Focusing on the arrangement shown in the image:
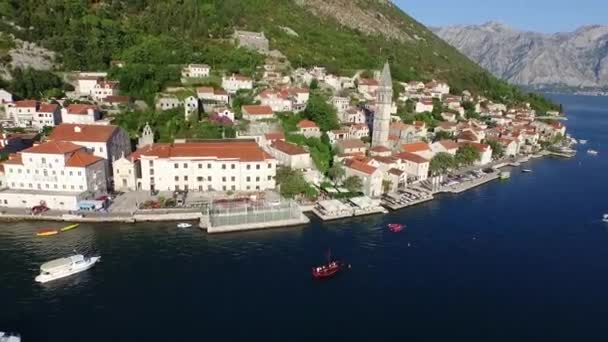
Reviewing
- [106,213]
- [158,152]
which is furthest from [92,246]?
[158,152]

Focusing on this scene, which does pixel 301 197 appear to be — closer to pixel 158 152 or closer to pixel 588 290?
pixel 158 152

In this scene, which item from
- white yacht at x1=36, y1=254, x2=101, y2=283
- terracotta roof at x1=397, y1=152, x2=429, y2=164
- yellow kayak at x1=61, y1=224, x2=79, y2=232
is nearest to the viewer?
white yacht at x1=36, y1=254, x2=101, y2=283

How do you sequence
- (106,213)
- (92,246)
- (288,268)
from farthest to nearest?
(106,213) → (92,246) → (288,268)

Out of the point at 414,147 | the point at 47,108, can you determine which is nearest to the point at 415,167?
the point at 414,147

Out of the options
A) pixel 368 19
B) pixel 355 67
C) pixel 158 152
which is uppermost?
pixel 368 19

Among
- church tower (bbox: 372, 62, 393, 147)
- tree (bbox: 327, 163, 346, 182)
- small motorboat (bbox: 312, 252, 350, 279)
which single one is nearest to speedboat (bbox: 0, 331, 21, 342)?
small motorboat (bbox: 312, 252, 350, 279)

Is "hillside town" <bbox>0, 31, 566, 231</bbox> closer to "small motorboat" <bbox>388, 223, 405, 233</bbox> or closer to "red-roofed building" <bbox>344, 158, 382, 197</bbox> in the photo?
"red-roofed building" <bbox>344, 158, 382, 197</bbox>

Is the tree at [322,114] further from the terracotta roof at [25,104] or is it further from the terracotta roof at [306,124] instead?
the terracotta roof at [25,104]

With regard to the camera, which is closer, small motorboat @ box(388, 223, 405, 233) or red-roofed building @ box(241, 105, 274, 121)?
small motorboat @ box(388, 223, 405, 233)
